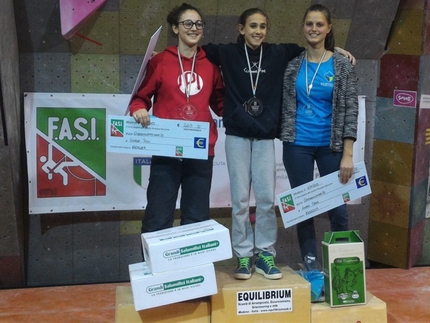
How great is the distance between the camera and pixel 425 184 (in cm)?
440

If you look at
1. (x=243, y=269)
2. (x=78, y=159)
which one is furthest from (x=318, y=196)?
(x=78, y=159)

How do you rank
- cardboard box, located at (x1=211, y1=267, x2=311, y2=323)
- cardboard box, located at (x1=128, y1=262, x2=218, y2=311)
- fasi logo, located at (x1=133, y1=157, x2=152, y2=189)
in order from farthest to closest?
fasi logo, located at (x1=133, y1=157, x2=152, y2=189)
cardboard box, located at (x1=211, y1=267, x2=311, y2=323)
cardboard box, located at (x1=128, y1=262, x2=218, y2=311)

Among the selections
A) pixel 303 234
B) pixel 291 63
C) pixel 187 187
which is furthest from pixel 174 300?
pixel 291 63

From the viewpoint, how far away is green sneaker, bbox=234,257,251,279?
3070 mm

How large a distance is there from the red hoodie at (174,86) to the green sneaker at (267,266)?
553mm

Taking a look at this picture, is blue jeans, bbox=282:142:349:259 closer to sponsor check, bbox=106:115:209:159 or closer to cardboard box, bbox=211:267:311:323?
cardboard box, bbox=211:267:311:323

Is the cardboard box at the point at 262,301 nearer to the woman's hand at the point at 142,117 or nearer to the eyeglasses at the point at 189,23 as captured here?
the woman's hand at the point at 142,117

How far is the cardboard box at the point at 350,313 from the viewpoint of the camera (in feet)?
9.94

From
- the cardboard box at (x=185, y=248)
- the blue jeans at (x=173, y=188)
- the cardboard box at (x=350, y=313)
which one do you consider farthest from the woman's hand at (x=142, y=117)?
the cardboard box at (x=350, y=313)

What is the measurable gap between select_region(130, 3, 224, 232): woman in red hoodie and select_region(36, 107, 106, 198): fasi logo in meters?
0.91

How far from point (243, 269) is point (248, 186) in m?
0.39

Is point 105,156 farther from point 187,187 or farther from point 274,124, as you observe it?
point 274,124

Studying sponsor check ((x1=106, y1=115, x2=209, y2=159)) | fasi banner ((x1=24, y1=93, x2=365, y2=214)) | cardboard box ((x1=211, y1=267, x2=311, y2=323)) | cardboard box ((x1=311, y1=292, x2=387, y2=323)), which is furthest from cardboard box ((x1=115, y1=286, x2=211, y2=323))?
fasi banner ((x1=24, y1=93, x2=365, y2=214))

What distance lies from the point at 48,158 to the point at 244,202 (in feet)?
4.63
